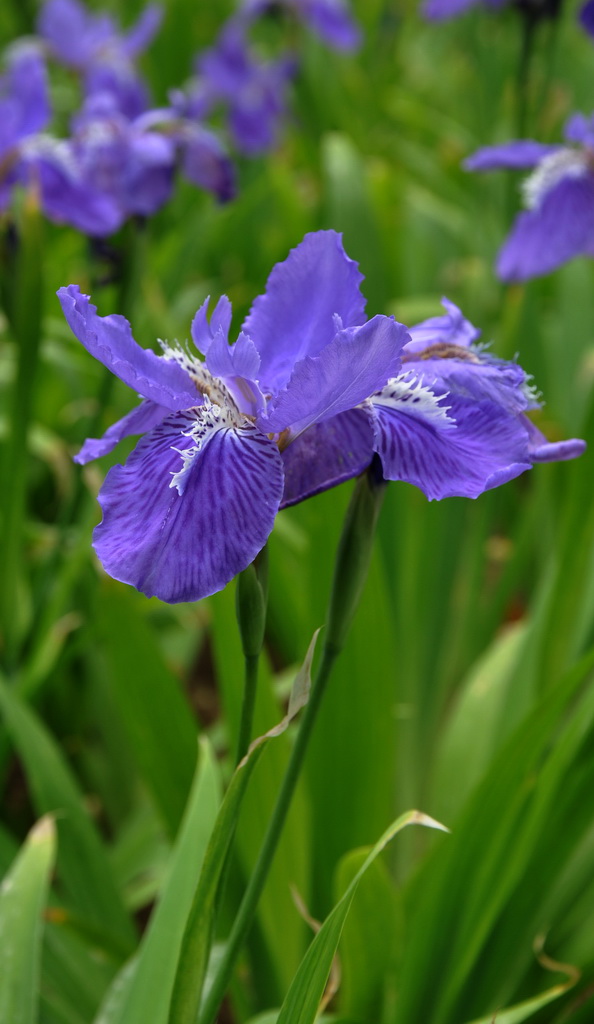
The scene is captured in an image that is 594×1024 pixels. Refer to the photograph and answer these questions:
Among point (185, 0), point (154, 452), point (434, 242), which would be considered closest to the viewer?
point (154, 452)

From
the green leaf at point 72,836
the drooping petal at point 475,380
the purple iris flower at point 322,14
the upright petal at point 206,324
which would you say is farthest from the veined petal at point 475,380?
the purple iris flower at point 322,14

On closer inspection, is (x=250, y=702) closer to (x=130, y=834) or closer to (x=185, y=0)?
(x=130, y=834)

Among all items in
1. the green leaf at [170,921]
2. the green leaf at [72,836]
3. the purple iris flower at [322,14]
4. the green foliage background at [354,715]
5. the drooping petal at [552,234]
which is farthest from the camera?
the purple iris flower at [322,14]

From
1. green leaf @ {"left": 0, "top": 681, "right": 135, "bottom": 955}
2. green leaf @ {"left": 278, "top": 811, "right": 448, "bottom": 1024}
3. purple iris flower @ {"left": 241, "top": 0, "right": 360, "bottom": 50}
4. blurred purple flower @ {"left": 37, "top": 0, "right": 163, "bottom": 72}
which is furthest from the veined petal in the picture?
purple iris flower @ {"left": 241, "top": 0, "right": 360, "bottom": 50}

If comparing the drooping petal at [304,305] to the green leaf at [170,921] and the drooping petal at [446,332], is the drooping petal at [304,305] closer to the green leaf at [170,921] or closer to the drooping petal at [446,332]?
the drooping petal at [446,332]

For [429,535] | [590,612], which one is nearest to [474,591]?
[429,535]

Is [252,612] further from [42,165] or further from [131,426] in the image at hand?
[42,165]
